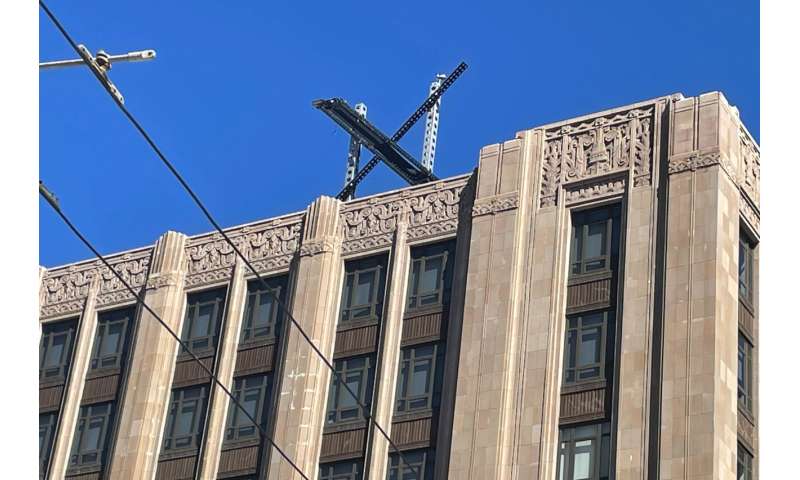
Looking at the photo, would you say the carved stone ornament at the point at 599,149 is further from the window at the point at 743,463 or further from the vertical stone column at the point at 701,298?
the window at the point at 743,463

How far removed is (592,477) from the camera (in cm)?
3831

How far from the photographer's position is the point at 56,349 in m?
53.2

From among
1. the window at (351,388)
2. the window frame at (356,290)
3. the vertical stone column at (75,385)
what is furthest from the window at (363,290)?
the vertical stone column at (75,385)

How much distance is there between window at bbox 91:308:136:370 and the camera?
5128cm

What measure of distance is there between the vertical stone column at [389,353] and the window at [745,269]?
10700 mm

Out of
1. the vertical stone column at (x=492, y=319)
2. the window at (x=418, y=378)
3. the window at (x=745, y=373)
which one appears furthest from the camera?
the window at (x=418, y=378)

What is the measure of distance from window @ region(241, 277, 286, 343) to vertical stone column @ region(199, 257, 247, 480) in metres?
0.25

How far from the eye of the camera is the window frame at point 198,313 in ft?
160

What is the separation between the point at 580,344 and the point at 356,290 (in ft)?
30.6

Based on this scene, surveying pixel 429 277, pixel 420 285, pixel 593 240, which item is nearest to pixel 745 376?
pixel 593 240

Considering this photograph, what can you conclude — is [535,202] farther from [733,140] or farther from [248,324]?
[248,324]

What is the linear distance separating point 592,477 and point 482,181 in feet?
36.0

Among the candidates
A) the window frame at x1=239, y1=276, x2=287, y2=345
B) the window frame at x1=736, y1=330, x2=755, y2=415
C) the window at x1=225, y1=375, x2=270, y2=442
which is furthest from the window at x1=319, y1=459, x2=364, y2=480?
the window frame at x1=736, y1=330, x2=755, y2=415
